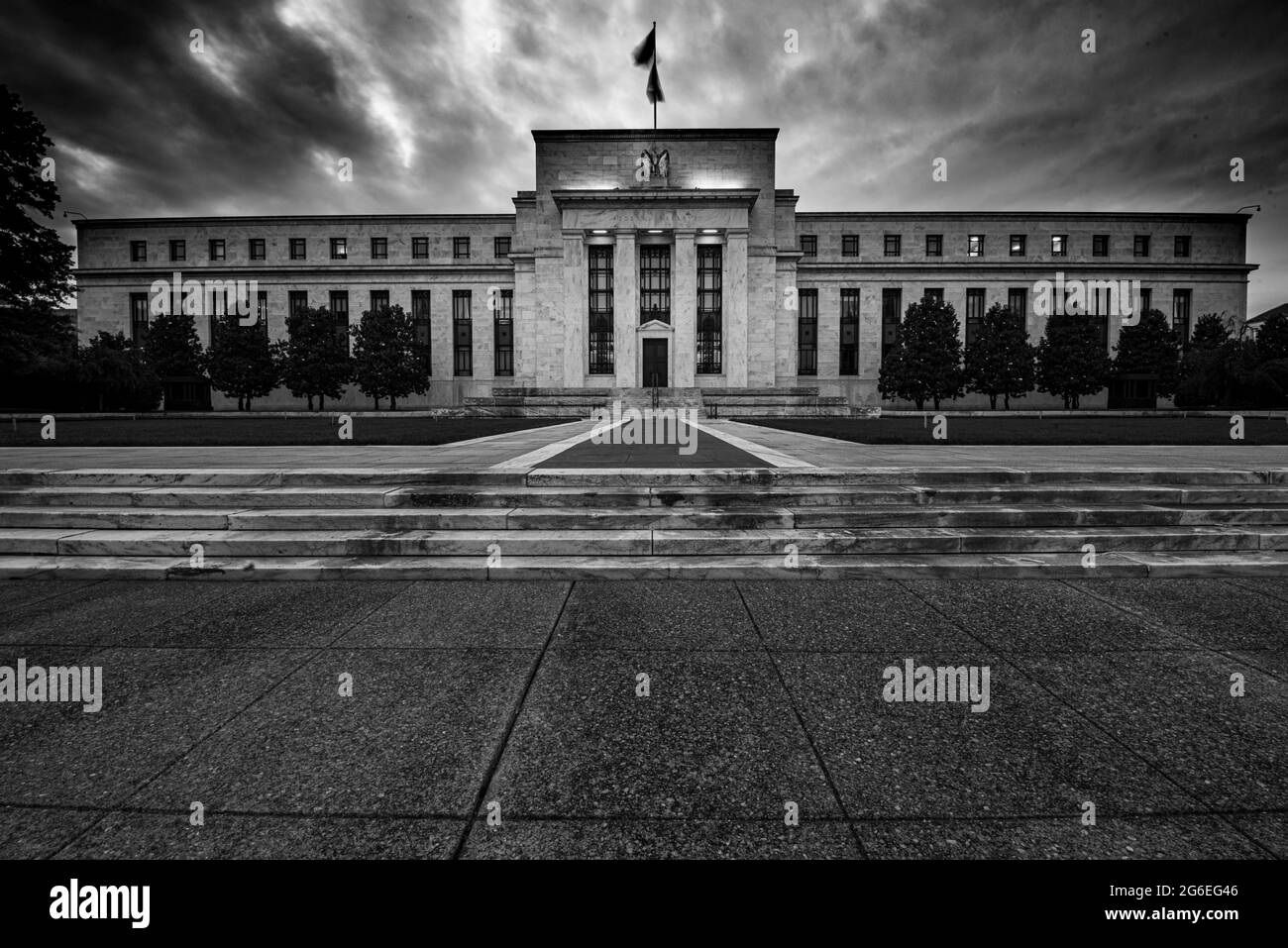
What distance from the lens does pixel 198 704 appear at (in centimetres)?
306

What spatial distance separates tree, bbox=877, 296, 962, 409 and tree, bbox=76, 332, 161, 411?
52.6 m

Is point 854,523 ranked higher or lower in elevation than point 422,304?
lower

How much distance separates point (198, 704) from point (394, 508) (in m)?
3.73

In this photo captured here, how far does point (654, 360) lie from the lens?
1725 inches

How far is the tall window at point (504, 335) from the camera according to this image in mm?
50406

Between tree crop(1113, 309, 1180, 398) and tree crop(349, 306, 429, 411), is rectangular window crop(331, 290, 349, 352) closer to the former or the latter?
tree crop(349, 306, 429, 411)

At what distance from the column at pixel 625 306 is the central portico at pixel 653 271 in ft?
0.25

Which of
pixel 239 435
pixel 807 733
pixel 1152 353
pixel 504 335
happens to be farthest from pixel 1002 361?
pixel 807 733

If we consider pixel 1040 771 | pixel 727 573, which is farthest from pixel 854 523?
pixel 1040 771

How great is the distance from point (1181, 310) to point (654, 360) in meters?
47.4

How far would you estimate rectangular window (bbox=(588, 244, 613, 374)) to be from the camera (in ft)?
145

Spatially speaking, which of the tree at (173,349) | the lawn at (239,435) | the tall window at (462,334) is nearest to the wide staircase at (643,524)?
the lawn at (239,435)

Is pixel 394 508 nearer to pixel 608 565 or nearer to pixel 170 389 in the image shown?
pixel 608 565

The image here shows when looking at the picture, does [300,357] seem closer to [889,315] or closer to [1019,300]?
[889,315]
